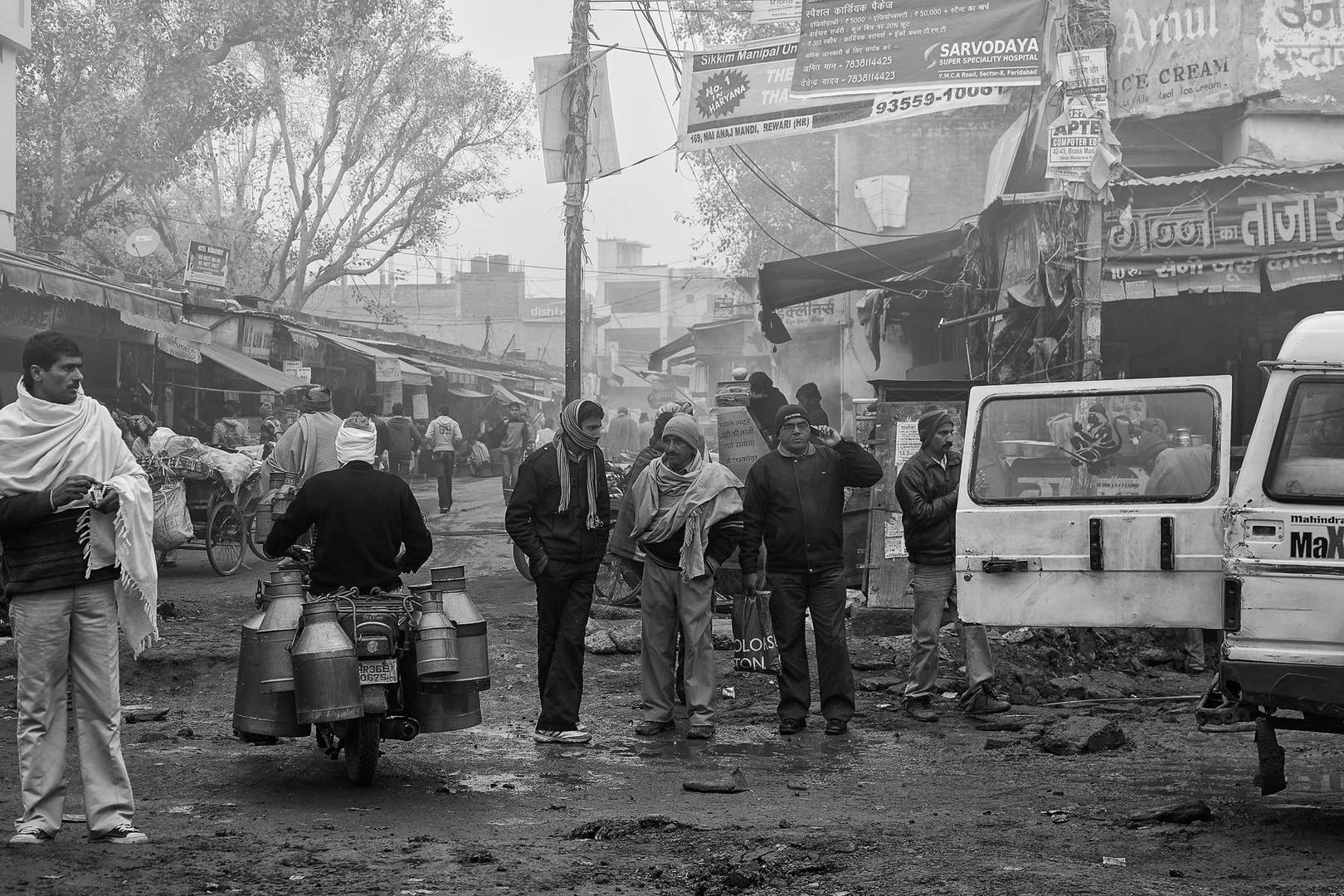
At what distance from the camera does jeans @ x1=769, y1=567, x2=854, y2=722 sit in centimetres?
824

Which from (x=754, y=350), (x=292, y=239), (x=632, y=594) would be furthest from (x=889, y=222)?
(x=632, y=594)

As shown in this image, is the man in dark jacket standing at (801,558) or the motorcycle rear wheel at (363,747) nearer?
the motorcycle rear wheel at (363,747)

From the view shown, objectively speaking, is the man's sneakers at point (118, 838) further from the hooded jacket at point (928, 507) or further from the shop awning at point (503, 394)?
the shop awning at point (503, 394)

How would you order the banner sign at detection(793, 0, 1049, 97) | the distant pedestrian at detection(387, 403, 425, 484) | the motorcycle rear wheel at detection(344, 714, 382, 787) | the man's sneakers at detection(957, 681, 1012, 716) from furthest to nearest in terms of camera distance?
the distant pedestrian at detection(387, 403, 425, 484)
the banner sign at detection(793, 0, 1049, 97)
the man's sneakers at detection(957, 681, 1012, 716)
the motorcycle rear wheel at detection(344, 714, 382, 787)

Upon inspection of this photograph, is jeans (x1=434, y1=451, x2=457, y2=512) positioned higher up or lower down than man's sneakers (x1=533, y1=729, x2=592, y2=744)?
higher up

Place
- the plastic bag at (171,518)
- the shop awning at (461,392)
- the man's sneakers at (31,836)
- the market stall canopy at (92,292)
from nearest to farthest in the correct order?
the man's sneakers at (31,836), the plastic bag at (171,518), the market stall canopy at (92,292), the shop awning at (461,392)


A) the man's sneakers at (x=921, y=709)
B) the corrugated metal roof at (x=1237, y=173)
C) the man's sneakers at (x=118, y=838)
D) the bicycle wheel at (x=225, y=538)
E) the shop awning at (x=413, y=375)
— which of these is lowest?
the man's sneakers at (x=921, y=709)

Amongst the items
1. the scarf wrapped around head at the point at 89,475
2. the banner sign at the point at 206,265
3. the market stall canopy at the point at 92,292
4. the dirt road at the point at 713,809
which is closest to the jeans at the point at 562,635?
the dirt road at the point at 713,809

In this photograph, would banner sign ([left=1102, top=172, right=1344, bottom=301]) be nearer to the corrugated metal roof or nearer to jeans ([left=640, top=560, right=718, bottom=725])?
the corrugated metal roof

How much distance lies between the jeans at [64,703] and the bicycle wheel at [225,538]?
8.82m

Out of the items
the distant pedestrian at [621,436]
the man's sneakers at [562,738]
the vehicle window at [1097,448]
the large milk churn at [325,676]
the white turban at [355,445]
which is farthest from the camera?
the distant pedestrian at [621,436]

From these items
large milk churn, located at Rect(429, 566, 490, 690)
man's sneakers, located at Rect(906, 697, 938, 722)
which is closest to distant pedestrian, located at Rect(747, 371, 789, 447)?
man's sneakers, located at Rect(906, 697, 938, 722)

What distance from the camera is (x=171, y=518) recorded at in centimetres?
1311

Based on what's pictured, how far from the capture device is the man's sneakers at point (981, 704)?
340 inches
